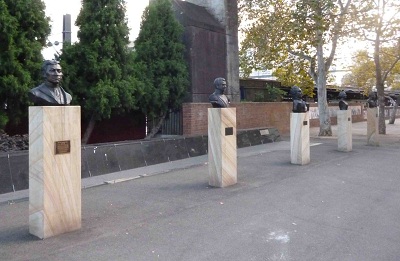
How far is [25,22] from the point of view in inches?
424

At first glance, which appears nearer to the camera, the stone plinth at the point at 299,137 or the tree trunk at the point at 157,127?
the stone plinth at the point at 299,137

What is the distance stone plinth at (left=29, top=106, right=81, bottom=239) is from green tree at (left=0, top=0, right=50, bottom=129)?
4.69m

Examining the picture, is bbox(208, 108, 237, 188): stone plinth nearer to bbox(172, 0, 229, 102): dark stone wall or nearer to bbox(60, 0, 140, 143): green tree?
bbox(60, 0, 140, 143): green tree

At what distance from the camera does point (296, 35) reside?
745 inches

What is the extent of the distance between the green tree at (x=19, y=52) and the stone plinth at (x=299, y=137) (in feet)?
22.3

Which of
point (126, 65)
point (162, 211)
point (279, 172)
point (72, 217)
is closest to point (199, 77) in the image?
point (126, 65)

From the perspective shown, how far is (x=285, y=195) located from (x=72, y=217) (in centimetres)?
416

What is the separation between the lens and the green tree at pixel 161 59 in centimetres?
1502

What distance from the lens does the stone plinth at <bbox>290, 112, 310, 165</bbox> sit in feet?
39.1

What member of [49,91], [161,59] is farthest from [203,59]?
[49,91]

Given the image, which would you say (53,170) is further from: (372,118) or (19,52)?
(372,118)

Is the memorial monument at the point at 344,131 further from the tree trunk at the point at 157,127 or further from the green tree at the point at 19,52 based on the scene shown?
the green tree at the point at 19,52

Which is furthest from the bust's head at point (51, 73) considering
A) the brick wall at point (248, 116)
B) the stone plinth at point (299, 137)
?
the brick wall at point (248, 116)

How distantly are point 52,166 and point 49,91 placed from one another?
Answer: 1140mm
